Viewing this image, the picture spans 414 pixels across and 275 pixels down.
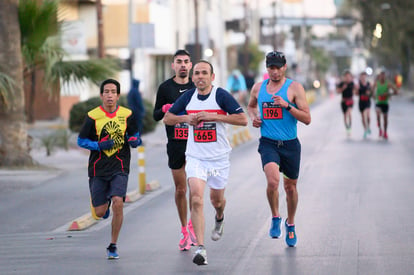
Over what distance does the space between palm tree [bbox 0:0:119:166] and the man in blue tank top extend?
9.42 m

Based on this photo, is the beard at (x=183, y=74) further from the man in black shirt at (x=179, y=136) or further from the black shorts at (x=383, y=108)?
the black shorts at (x=383, y=108)

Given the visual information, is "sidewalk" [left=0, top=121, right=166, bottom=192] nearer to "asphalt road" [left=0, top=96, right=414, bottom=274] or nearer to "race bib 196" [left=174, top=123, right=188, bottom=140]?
"asphalt road" [left=0, top=96, right=414, bottom=274]

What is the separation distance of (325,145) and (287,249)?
16.0 meters

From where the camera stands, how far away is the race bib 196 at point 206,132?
30.4 feet

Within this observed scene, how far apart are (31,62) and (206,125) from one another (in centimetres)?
1156

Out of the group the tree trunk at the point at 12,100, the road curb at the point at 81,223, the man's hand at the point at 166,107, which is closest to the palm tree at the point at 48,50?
the tree trunk at the point at 12,100

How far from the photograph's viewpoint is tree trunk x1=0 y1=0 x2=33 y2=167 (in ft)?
62.6

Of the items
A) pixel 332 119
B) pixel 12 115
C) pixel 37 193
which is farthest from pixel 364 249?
pixel 332 119

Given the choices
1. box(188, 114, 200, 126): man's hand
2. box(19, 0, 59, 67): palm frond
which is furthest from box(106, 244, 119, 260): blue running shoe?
box(19, 0, 59, 67): palm frond

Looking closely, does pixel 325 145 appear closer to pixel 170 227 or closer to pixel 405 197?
pixel 405 197

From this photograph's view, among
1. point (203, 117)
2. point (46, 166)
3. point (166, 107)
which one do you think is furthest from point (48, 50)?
point (203, 117)

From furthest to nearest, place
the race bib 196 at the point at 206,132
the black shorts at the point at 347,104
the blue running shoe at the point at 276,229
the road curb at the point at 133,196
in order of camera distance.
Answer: the black shorts at the point at 347,104
the road curb at the point at 133,196
the blue running shoe at the point at 276,229
the race bib 196 at the point at 206,132

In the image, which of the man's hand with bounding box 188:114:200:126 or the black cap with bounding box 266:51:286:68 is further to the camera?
the black cap with bounding box 266:51:286:68

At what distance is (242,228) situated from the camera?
11.7m
